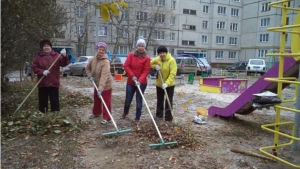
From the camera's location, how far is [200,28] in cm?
3866

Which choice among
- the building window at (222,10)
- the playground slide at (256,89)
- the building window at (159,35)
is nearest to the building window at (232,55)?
the building window at (222,10)

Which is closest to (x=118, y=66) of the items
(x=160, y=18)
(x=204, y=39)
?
(x=160, y=18)

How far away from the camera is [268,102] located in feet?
11.5

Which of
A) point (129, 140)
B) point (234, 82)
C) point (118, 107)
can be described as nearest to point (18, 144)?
point (129, 140)

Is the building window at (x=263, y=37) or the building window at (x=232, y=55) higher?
the building window at (x=263, y=37)

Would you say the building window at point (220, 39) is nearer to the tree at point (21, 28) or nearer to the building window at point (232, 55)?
the building window at point (232, 55)

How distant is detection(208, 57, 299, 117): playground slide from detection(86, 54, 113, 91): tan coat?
2695 mm

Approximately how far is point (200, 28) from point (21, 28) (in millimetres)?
35527

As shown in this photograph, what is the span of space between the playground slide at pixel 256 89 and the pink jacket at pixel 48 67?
366cm

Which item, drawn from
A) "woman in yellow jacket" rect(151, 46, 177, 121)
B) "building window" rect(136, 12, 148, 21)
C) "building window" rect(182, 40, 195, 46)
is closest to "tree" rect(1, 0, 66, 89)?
"woman in yellow jacket" rect(151, 46, 177, 121)

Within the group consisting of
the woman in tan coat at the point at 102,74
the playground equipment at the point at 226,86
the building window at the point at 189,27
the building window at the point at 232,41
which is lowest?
the playground equipment at the point at 226,86

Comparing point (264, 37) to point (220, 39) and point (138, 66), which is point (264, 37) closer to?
point (220, 39)

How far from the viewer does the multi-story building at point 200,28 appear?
3095cm

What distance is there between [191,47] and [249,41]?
9390mm
